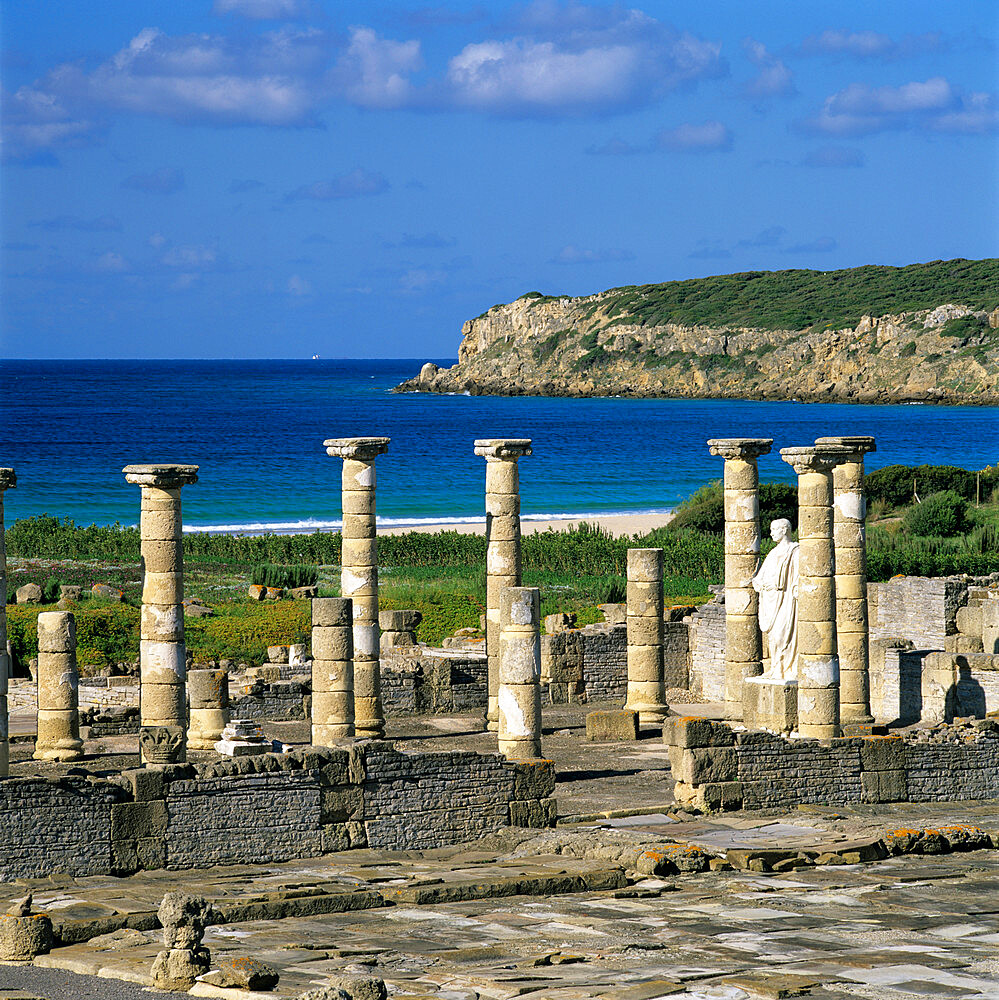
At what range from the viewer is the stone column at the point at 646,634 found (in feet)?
81.5

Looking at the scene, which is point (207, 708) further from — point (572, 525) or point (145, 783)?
point (572, 525)

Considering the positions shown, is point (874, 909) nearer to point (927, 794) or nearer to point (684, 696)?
point (927, 794)

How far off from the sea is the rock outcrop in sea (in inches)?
107

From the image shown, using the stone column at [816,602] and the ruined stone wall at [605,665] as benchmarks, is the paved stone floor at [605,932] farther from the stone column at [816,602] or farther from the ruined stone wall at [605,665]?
the ruined stone wall at [605,665]

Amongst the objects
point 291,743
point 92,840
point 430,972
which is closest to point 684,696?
point 291,743

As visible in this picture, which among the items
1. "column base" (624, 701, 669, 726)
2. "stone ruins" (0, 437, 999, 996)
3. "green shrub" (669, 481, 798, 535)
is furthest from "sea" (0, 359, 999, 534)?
"column base" (624, 701, 669, 726)

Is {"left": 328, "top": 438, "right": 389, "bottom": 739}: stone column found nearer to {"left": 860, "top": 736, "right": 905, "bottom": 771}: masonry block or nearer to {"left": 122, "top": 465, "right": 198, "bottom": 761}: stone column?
{"left": 122, "top": 465, "right": 198, "bottom": 761}: stone column

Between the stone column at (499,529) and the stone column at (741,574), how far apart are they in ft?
8.91

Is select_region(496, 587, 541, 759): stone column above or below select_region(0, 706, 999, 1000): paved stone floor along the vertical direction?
above

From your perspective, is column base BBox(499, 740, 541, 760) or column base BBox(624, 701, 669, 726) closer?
column base BBox(499, 740, 541, 760)

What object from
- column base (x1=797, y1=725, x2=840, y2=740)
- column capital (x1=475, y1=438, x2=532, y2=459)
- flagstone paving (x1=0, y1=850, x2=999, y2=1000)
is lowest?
flagstone paving (x1=0, y1=850, x2=999, y2=1000)

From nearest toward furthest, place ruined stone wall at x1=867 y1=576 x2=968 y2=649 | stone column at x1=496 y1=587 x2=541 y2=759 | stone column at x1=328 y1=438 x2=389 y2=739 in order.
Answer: stone column at x1=496 y1=587 x2=541 y2=759 < stone column at x1=328 y1=438 x2=389 y2=739 < ruined stone wall at x1=867 y1=576 x2=968 y2=649

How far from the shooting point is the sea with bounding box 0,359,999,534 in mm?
69438

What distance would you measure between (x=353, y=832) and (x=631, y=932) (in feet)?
15.7
